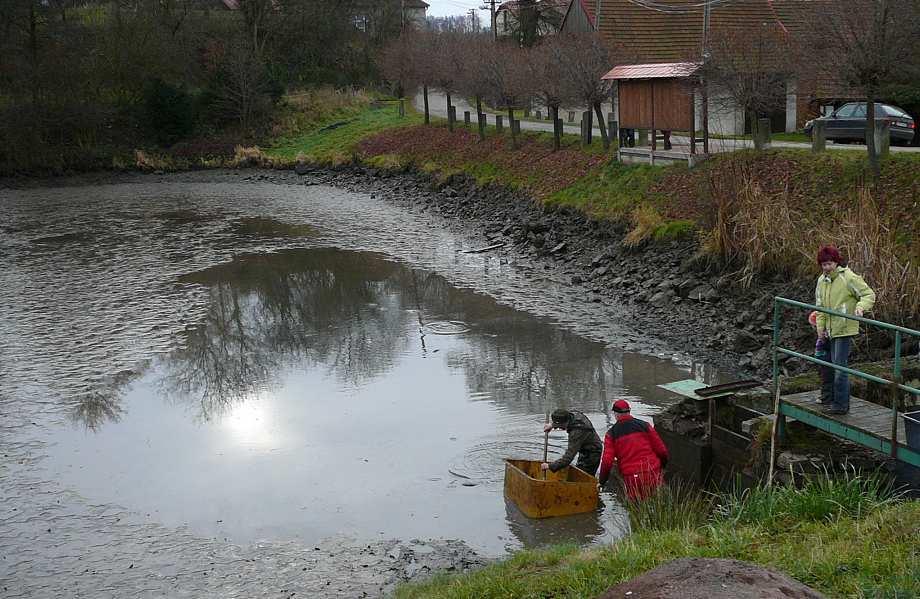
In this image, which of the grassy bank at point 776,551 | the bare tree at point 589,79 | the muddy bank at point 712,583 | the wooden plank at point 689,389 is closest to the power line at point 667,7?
the bare tree at point 589,79

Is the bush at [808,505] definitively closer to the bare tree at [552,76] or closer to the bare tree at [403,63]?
the bare tree at [552,76]

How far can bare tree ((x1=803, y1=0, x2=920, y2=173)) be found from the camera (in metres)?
18.2

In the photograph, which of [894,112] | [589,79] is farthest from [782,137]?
[589,79]

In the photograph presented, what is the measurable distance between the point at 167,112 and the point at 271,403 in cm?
4218

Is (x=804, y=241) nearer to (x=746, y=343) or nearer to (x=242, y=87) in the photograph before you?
(x=746, y=343)

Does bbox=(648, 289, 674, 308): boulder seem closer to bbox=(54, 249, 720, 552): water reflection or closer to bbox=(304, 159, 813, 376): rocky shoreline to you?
bbox=(304, 159, 813, 376): rocky shoreline

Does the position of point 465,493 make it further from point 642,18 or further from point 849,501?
point 642,18

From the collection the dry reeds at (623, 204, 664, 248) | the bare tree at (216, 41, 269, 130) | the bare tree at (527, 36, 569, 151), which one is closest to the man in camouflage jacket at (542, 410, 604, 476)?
the dry reeds at (623, 204, 664, 248)

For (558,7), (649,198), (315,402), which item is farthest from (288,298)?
(558,7)

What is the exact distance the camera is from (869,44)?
1830cm

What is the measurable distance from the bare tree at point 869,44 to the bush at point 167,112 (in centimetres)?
4122

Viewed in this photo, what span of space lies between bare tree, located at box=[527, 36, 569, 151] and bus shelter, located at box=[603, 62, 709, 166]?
320 cm

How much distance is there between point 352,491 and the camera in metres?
11.7

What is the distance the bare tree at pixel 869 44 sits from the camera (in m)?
18.2
